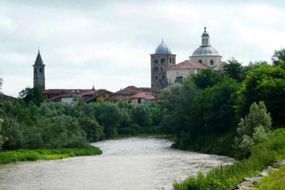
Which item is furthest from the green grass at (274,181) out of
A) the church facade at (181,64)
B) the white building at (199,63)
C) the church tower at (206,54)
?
the church tower at (206,54)

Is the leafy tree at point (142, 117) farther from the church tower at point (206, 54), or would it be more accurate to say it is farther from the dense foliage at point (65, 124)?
the church tower at point (206, 54)

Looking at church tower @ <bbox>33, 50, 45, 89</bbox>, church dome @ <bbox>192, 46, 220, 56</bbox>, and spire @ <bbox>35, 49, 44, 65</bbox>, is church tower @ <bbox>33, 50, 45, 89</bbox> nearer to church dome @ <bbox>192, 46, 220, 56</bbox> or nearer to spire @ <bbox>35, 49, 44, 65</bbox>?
spire @ <bbox>35, 49, 44, 65</bbox>

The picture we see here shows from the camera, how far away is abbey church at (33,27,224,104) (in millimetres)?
142500

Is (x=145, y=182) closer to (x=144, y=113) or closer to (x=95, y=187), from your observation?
(x=95, y=187)

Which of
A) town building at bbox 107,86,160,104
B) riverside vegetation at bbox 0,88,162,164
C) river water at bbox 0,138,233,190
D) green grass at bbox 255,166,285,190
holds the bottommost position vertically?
river water at bbox 0,138,233,190

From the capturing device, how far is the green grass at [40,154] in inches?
2092

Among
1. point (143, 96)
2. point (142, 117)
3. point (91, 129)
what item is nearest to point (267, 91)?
point (91, 129)

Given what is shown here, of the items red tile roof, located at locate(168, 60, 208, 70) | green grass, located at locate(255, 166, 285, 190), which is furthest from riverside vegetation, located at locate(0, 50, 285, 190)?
red tile roof, located at locate(168, 60, 208, 70)

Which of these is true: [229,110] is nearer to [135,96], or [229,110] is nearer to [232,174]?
[232,174]

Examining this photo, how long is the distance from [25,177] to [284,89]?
945 inches

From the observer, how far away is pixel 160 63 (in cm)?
17862

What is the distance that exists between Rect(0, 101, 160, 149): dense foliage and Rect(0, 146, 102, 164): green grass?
5.38 feet

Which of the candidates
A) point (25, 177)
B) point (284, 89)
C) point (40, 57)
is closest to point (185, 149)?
point (284, 89)

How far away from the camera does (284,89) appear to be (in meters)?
53.7
